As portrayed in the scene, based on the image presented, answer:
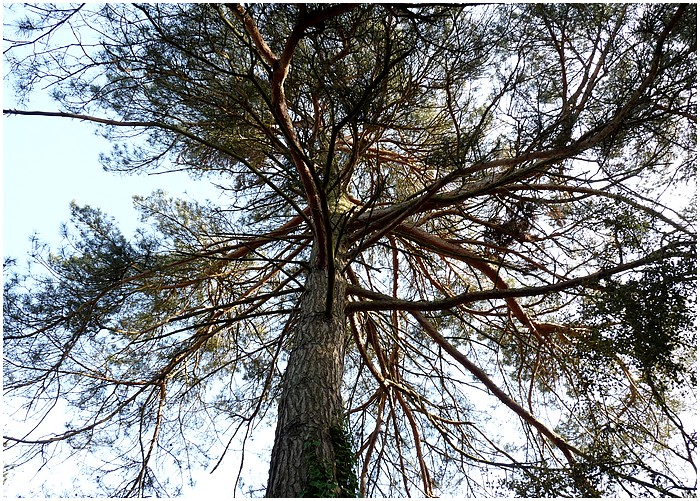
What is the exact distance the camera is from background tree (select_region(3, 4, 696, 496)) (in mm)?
3033

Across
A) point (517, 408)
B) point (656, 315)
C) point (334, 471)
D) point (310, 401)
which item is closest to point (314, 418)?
point (310, 401)

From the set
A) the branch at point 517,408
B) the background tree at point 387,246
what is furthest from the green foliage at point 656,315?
the branch at point 517,408

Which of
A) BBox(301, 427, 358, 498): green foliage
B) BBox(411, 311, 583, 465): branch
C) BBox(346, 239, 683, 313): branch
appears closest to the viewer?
BBox(301, 427, 358, 498): green foliage

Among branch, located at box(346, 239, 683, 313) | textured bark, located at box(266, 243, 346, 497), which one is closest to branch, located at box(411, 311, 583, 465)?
branch, located at box(346, 239, 683, 313)

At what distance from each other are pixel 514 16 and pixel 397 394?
130 inches

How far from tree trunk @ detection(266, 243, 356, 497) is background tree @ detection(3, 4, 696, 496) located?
0.05 feet

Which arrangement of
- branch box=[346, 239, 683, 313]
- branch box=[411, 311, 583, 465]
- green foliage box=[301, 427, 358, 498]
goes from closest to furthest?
green foliage box=[301, 427, 358, 498] → branch box=[346, 239, 683, 313] → branch box=[411, 311, 583, 465]

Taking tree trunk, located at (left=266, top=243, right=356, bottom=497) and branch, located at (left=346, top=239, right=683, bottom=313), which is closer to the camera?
tree trunk, located at (left=266, top=243, right=356, bottom=497)

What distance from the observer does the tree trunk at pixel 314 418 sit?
2.75 metres

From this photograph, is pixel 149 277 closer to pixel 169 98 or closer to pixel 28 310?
pixel 28 310

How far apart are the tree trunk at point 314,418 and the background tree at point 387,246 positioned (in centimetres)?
1

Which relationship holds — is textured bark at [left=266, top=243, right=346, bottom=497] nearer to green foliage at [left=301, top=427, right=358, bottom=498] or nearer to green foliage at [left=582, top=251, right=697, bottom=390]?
green foliage at [left=301, top=427, right=358, bottom=498]

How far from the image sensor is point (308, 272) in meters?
4.22

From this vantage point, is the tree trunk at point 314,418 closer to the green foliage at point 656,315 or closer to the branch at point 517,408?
the branch at point 517,408
